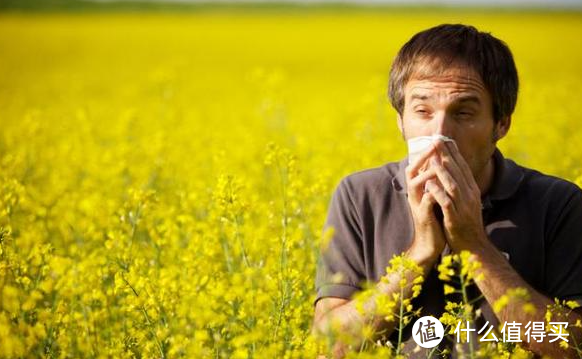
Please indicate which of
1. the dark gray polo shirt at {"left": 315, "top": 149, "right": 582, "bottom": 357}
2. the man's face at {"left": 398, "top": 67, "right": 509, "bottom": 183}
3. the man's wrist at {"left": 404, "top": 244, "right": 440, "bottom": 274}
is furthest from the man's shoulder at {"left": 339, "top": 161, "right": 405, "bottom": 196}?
the man's wrist at {"left": 404, "top": 244, "right": 440, "bottom": 274}

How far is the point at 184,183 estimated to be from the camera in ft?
17.4

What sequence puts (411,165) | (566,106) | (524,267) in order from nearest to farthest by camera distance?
(411,165) → (524,267) → (566,106)

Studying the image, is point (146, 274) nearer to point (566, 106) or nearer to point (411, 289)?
point (411, 289)

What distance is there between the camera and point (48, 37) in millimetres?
23266

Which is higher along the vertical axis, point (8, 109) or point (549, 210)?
point (549, 210)

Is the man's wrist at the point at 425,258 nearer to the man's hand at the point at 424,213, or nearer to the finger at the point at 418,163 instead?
the man's hand at the point at 424,213

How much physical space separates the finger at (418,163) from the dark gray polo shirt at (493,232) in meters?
0.26

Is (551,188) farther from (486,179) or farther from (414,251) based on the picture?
(414,251)

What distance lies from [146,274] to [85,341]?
0.44 meters

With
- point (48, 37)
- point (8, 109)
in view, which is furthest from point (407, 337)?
point (48, 37)

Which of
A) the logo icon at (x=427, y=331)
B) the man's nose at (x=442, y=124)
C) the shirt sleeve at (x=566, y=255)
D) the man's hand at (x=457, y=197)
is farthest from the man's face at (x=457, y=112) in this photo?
the logo icon at (x=427, y=331)

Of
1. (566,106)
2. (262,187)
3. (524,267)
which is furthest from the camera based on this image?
(566,106)

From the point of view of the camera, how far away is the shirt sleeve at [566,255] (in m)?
2.36

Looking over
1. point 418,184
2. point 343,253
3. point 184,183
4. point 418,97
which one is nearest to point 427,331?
point 343,253
